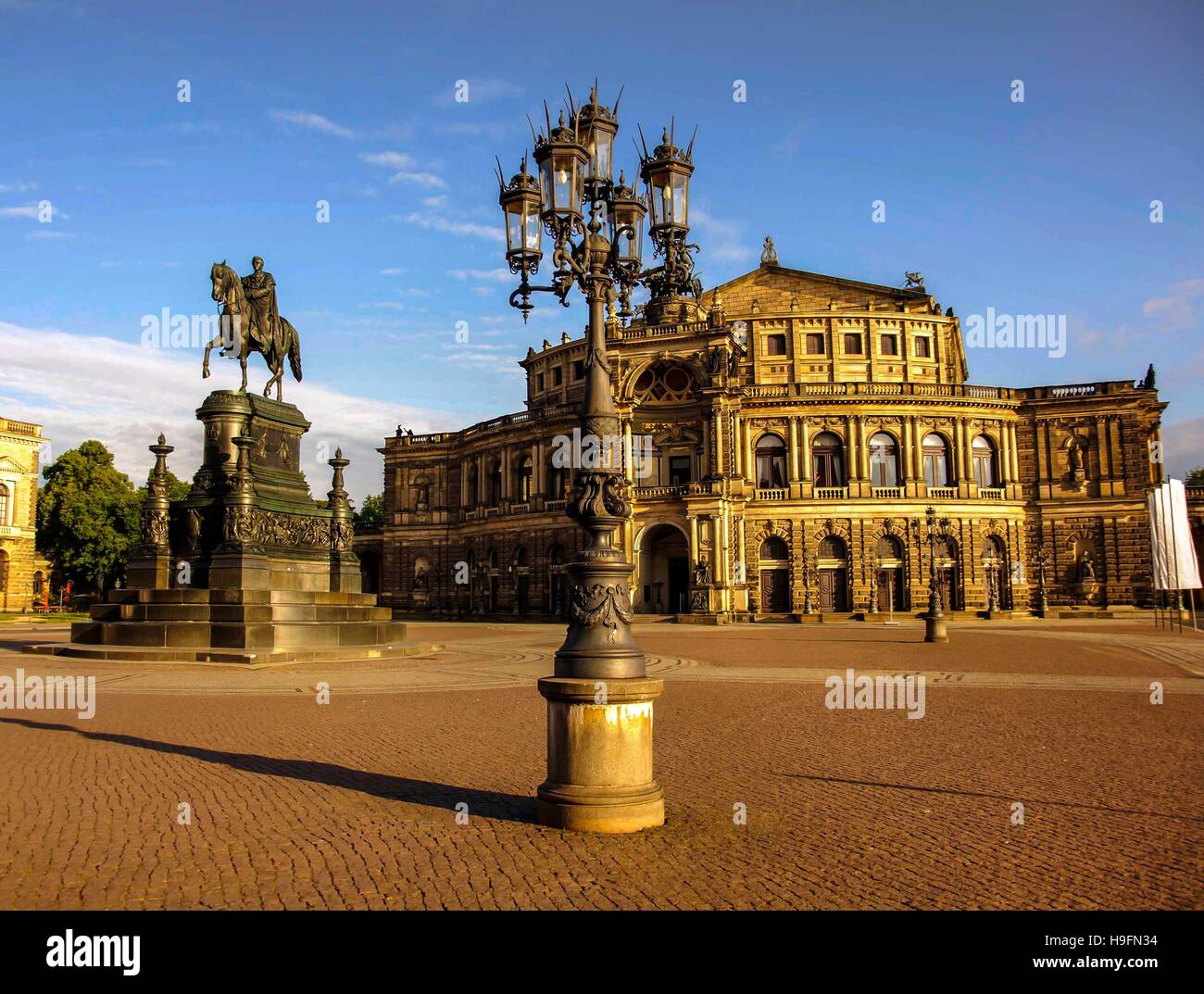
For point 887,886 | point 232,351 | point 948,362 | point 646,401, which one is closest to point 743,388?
point 646,401

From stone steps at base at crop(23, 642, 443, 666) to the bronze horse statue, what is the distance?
680cm

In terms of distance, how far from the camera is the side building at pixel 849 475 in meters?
54.6

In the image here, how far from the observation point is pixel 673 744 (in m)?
11.0

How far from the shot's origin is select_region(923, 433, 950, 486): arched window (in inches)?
2298

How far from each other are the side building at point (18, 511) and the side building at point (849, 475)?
124 ft

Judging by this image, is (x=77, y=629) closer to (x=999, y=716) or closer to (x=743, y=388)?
(x=999, y=716)

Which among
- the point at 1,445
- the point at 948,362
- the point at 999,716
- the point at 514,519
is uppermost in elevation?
the point at 948,362

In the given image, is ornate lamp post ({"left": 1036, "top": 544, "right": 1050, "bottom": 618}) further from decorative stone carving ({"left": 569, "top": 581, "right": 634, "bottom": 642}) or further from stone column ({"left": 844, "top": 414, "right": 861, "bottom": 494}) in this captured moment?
decorative stone carving ({"left": 569, "top": 581, "right": 634, "bottom": 642})

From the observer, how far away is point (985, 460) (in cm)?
5953

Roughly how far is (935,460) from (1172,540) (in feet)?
Answer: 56.6

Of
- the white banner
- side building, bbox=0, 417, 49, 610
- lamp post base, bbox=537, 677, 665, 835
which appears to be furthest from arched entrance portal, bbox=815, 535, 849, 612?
side building, bbox=0, 417, 49, 610

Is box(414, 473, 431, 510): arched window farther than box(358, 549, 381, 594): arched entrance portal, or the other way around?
box(358, 549, 381, 594): arched entrance portal
